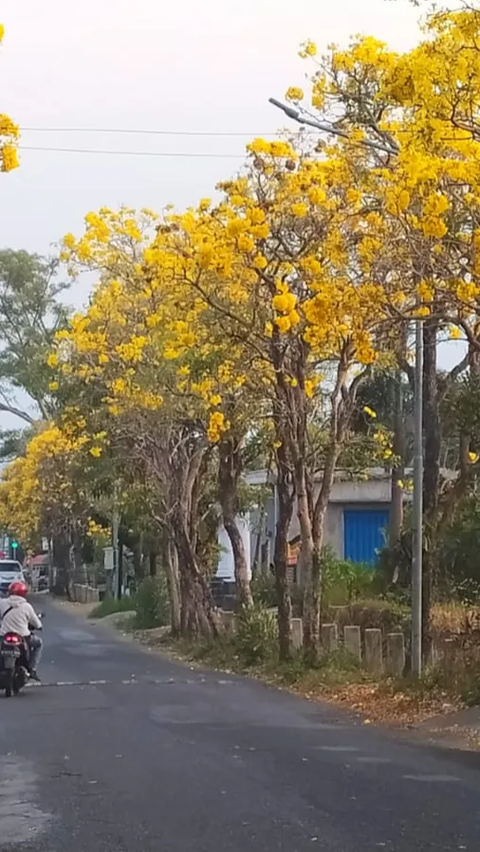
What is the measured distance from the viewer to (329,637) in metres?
A: 23.4

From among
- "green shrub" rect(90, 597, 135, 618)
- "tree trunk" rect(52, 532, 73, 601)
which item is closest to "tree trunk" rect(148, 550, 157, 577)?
"green shrub" rect(90, 597, 135, 618)

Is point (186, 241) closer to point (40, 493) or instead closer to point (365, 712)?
point (365, 712)

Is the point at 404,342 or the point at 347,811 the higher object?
the point at 404,342

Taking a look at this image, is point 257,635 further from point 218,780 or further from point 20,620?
point 218,780

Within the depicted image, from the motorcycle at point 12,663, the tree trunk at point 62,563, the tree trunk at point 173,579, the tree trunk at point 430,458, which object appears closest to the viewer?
the tree trunk at point 430,458

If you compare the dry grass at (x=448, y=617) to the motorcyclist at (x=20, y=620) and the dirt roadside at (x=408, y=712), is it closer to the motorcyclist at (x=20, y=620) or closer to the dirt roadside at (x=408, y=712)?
the dirt roadside at (x=408, y=712)

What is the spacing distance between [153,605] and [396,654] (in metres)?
19.5

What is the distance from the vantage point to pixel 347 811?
9.53m

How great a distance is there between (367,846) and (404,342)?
1164cm

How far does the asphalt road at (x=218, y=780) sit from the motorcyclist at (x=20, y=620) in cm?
105

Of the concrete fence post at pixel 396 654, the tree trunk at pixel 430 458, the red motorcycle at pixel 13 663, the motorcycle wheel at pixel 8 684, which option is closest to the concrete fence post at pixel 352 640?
the concrete fence post at pixel 396 654

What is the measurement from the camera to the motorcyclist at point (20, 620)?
777 inches

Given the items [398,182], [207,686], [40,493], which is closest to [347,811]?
[398,182]

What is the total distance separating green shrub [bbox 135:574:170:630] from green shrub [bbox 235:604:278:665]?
1328 centimetres
